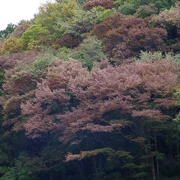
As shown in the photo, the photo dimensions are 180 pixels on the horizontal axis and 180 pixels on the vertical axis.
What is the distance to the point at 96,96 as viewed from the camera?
18438 mm

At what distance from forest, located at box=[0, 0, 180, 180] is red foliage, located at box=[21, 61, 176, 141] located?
4cm

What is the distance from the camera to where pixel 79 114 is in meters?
18.1

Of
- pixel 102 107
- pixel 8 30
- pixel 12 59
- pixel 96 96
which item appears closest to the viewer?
pixel 102 107

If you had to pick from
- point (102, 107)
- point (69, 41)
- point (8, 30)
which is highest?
point (8, 30)

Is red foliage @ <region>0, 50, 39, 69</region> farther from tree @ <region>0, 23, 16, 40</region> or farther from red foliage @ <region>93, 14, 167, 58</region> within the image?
tree @ <region>0, 23, 16, 40</region>

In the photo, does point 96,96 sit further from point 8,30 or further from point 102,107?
point 8,30

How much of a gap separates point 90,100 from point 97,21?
1166cm

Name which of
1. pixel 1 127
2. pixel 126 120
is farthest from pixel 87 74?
pixel 1 127

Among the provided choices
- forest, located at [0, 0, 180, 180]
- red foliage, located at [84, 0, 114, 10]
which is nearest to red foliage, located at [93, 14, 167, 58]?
forest, located at [0, 0, 180, 180]

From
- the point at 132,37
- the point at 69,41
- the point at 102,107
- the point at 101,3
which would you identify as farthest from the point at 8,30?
the point at 102,107

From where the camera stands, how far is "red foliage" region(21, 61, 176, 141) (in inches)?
687

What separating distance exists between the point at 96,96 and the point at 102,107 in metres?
1.02

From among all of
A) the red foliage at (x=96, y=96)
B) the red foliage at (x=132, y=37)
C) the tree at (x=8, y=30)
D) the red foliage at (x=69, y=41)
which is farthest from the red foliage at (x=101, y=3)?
the tree at (x=8, y=30)

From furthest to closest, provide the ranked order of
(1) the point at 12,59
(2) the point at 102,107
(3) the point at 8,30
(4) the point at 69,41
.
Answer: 1. (3) the point at 8,30
2. (4) the point at 69,41
3. (1) the point at 12,59
4. (2) the point at 102,107
